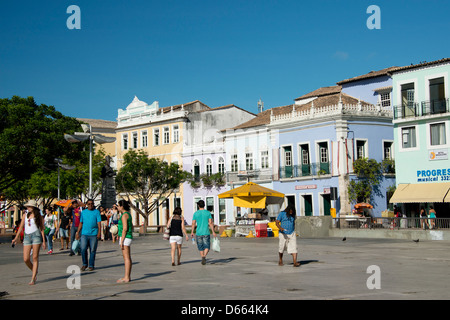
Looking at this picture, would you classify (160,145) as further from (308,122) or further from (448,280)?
(448,280)

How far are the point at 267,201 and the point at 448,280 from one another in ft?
82.0

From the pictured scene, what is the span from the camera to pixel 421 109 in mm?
40781

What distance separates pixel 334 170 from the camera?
46.7 metres

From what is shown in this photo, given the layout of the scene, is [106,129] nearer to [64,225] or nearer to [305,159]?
[305,159]

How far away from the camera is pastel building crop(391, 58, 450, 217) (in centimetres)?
3955

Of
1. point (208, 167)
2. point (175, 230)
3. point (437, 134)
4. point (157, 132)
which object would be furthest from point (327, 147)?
point (175, 230)

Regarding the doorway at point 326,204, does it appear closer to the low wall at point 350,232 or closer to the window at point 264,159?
the window at point 264,159

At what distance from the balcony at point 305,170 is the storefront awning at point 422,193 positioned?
267 inches

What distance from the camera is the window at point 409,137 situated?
41594 mm

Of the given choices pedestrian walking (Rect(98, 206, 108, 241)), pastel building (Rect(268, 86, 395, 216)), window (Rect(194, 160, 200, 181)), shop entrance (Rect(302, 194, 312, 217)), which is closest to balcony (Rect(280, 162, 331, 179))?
pastel building (Rect(268, 86, 395, 216))

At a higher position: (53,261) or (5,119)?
(5,119)

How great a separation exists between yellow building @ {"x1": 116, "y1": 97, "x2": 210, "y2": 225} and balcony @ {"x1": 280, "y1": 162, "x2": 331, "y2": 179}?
14.5m

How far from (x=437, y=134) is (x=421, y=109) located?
1.93 meters

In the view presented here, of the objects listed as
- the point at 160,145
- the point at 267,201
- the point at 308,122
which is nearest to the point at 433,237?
the point at 267,201
